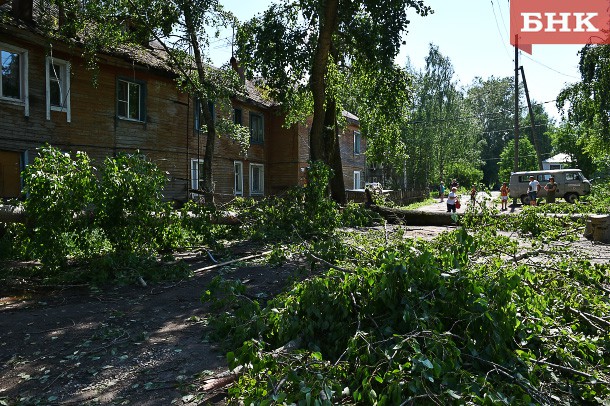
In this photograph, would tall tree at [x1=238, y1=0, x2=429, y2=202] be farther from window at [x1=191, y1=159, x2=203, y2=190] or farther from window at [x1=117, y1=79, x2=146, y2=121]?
window at [x1=191, y1=159, x2=203, y2=190]

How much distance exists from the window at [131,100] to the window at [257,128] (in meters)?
7.89

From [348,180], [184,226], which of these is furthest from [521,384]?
[348,180]

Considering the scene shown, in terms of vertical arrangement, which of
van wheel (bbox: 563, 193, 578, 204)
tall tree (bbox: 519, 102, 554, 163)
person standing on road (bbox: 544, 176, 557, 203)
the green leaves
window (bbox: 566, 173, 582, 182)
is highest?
tall tree (bbox: 519, 102, 554, 163)

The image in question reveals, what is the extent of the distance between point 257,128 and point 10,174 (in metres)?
14.0

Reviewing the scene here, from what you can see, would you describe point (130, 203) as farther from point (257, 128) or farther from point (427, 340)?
point (257, 128)

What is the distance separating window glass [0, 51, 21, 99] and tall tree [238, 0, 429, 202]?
6.66m

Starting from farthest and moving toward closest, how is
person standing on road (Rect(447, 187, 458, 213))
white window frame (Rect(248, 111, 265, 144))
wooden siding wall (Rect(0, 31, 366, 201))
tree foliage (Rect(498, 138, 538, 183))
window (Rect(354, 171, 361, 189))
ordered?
tree foliage (Rect(498, 138, 538, 183)) < window (Rect(354, 171, 361, 189)) < white window frame (Rect(248, 111, 265, 144)) < person standing on road (Rect(447, 187, 458, 213)) < wooden siding wall (Rect(0, 31, 366, 201))

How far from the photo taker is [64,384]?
344 cm

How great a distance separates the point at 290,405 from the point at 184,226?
6.72m

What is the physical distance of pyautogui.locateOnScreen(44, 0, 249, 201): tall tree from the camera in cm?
1327

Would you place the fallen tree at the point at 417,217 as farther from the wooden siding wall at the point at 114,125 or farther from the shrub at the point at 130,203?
the shrub at the point at 130,203

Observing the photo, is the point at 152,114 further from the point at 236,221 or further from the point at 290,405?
the point at 290,405

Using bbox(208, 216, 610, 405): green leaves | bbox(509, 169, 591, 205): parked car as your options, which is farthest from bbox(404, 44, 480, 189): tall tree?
bbox(208, 216, 610, 405): green leaves

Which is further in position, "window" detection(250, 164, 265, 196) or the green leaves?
"window" detection(250, 164, 265, 196)
